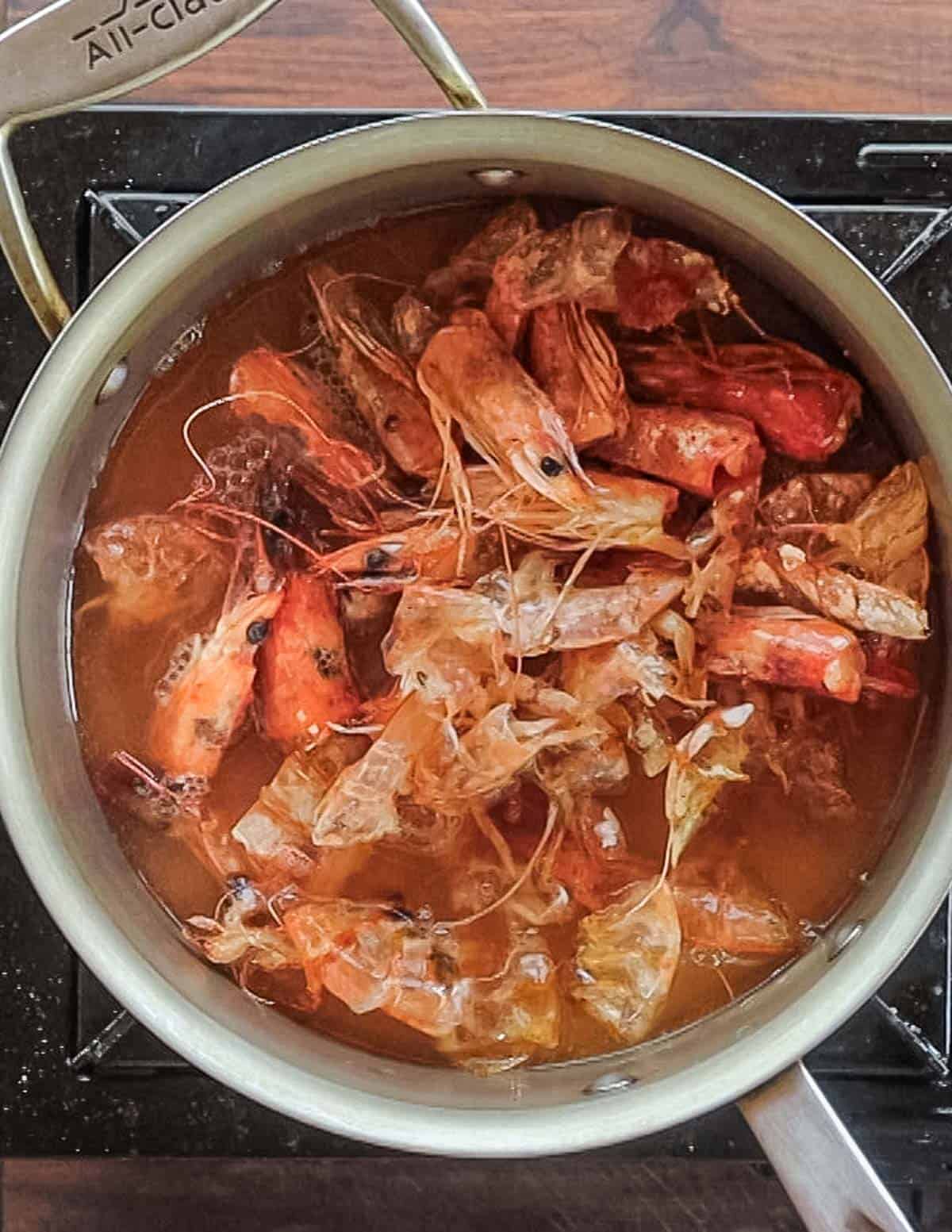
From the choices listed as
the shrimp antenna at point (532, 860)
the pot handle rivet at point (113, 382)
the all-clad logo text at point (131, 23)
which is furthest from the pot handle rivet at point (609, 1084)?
the all-clad logo text at point (131, 23)

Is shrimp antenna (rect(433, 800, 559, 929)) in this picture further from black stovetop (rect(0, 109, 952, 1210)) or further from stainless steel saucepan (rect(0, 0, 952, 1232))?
black stovetop (rect(0, 109, 952, 1210))

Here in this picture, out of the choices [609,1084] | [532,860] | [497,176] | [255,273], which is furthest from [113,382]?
[609,1084]

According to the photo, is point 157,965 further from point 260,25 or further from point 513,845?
point 260,25

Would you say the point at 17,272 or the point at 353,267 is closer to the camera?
the point at 17,272

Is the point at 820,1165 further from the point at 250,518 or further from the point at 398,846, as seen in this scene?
the point at 250,518

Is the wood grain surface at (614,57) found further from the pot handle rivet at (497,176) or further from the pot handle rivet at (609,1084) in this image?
the pot handle rivet at (609,1084)

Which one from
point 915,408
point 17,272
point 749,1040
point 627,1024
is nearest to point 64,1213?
point 627,1024
